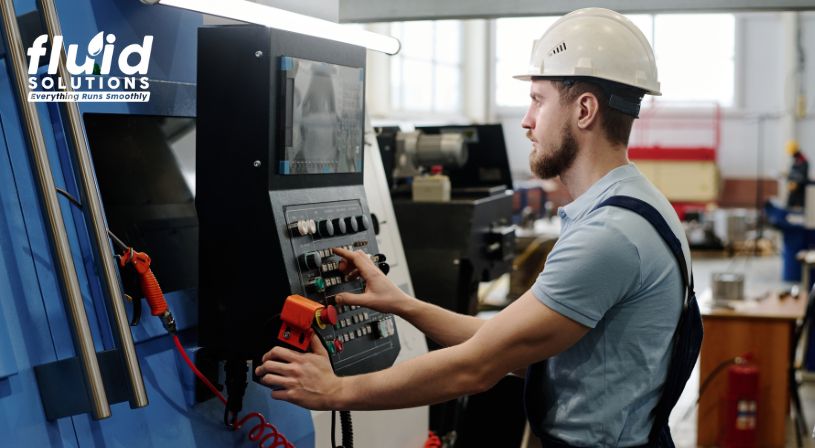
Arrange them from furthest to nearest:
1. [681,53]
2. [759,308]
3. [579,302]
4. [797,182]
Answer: [681,53] < [797,182] < [759,308] < [579,302]

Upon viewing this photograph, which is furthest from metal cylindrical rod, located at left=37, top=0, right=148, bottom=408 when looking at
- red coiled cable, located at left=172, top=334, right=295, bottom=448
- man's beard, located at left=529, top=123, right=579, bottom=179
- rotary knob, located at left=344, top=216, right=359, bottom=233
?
man's beard, located at left=529, top=123, right=579, bottom=179

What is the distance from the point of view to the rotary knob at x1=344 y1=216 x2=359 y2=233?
1795 mm

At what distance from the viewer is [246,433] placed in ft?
6.09

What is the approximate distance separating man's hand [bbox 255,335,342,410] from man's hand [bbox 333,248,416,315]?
0.18 metres

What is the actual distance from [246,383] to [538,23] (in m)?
14.4

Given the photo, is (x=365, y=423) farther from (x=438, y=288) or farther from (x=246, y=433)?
(x=438, y=288)

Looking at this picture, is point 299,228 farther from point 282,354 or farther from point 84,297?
point 84,297

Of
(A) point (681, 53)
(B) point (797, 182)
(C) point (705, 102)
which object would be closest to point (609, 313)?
(B) point (797, 182)

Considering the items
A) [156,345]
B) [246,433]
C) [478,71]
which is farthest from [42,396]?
[478,71]

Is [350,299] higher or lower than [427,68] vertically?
lower

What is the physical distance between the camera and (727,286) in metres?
5.03

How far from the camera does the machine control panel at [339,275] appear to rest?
1.64 m

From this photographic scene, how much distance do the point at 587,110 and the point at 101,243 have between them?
2.90ft

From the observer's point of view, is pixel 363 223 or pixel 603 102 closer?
pixel 603 102
